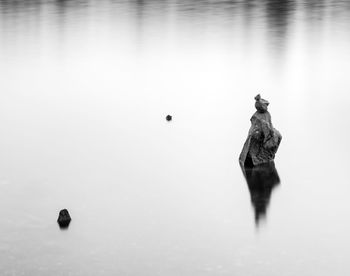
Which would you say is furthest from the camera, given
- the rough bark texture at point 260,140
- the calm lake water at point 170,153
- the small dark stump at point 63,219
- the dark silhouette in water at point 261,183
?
the rough bark texture at point 260,140

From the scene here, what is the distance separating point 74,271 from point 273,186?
9422mm

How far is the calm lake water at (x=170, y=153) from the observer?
71.1ft

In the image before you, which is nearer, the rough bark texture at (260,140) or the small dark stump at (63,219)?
the small dark stump at (63,219)

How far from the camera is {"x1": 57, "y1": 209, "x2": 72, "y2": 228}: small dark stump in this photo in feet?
77.2

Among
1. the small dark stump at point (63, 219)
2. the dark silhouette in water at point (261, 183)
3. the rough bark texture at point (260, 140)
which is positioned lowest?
the small dark stump at point (63, 219)

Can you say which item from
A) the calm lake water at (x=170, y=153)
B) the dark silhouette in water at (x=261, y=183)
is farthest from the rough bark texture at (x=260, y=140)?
the calm lake water at (x=170, y=153)

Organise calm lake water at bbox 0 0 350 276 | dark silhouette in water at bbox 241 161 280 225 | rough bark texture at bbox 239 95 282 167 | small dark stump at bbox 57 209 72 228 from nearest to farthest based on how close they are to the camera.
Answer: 1. calm lake water at bbox 0 0 350 276
2. small dark stump at bbox 57 209 72 228
3. dark silhouette in water at bbox 241 161 280 225
4. rough bark texture at bbox 239 95 282 167

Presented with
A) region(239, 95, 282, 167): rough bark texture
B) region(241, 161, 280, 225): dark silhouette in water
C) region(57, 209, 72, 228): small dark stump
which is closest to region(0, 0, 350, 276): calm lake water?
region(241, 161, 280, 225): dark silhouette in water

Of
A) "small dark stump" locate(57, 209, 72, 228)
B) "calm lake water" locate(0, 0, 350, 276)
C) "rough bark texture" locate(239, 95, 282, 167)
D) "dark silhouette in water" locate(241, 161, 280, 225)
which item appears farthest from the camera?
"rough bark texture" locate(239, 95, 282, 167)

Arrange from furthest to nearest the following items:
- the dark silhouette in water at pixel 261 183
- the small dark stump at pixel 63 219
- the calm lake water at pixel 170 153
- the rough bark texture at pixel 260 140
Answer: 1. the rough bark texture at pixel 260 140
2. the dark silhouette in water at pixel 261 183
3. the small dark stump at pixel 63 219
4. the calm lake water at pixel 170 153

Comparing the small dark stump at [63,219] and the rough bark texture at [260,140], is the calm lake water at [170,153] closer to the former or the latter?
the small dark stump at [63,219]

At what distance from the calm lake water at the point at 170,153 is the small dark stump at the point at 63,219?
23 centimetres

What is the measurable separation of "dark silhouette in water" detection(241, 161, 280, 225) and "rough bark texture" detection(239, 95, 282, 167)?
284 millimetres

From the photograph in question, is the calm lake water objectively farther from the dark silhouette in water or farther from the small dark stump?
the small dark stump
